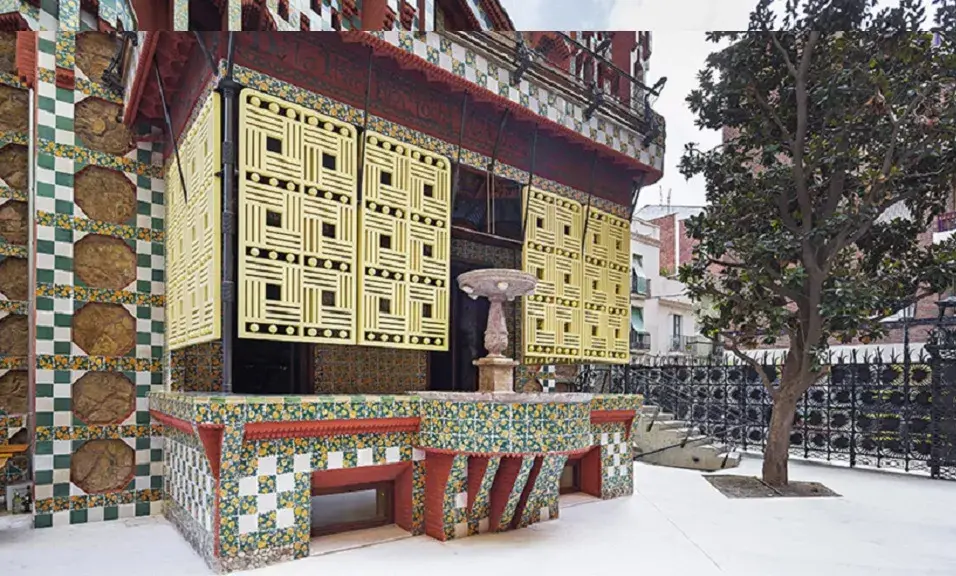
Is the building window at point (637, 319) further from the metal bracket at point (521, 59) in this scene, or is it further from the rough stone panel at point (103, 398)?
the rough stone panel at point (103, 398)

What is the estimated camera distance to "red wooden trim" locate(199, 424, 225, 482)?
3.75 m

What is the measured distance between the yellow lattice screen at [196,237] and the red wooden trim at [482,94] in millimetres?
1224

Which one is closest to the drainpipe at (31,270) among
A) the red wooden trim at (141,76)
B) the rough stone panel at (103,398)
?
the rough stone panel at (103,398)

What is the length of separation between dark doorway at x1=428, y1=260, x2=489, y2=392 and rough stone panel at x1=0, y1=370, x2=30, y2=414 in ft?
11.8

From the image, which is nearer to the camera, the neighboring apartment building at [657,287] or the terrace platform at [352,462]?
the terrace platform at [352,462]

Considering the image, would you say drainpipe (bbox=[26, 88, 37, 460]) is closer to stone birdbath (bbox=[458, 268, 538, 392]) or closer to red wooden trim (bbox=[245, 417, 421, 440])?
red wooden trim (bbox=[245, 417, 421, 440])

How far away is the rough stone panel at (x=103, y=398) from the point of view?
522cm

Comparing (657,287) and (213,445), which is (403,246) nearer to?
(213,445)

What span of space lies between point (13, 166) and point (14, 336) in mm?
1468

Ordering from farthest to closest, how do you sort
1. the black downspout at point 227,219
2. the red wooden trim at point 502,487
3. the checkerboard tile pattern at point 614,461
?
the checkerboard tile pattern at point 614,461 < the red wooden trim at point 502,487 < the black downspout at point 227,219

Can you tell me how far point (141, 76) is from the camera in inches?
188

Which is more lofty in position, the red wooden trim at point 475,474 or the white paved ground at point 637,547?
the red wooden trim at point 475,474

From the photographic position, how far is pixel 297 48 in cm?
445

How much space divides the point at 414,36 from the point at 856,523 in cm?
548
